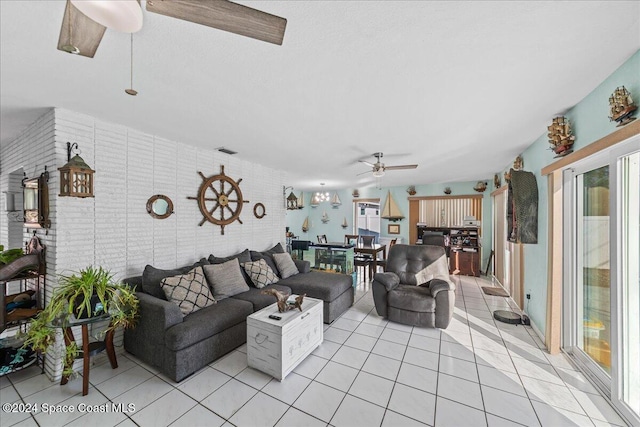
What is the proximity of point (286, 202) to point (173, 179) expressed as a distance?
241cm

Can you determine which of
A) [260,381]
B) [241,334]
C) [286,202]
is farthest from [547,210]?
[286,202]

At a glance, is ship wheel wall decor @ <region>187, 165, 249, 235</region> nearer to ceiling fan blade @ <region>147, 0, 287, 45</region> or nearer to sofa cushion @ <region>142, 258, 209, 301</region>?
sofa cushion @ <region>142, 258, 209, 301</region>

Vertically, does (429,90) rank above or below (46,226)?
above

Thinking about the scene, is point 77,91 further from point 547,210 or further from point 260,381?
point 547,210

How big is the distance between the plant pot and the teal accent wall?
267 inches

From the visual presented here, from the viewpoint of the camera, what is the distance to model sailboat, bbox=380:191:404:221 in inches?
292

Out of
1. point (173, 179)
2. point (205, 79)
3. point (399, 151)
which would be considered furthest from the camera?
point (399, 151)

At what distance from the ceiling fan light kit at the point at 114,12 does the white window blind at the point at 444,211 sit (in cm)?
751

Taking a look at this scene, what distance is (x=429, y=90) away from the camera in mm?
1934

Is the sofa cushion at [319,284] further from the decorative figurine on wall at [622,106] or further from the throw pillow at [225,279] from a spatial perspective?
the decorative figurine on wall at [622,106]

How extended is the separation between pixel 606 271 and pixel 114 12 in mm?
3595

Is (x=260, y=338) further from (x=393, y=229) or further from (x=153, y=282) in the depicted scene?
(x=393, y=229)


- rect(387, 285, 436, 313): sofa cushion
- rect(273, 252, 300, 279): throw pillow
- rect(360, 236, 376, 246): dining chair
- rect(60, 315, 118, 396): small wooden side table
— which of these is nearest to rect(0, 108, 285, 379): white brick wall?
rect(60, 315, 118, 396): small wooden side table

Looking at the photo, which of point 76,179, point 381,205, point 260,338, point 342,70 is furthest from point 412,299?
Answer: point 381,205
